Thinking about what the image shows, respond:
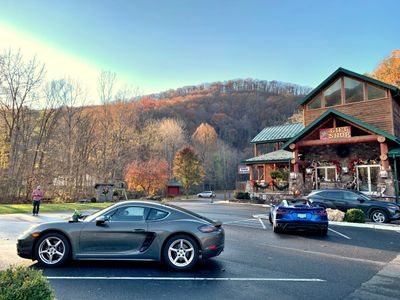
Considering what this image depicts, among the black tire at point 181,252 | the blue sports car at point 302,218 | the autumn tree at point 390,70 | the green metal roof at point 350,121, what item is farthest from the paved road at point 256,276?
the autumn tree at point 390,70

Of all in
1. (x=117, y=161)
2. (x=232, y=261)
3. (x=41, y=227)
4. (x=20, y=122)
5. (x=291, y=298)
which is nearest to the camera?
(x=291, y=298)

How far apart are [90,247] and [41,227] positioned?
3.66 ft

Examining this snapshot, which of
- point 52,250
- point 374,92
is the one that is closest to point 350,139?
point 374,92

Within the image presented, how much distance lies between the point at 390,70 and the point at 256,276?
1793 inches

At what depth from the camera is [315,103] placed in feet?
80.5

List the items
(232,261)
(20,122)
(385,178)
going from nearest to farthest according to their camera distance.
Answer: (232,261) < (385,178) < (20,122)

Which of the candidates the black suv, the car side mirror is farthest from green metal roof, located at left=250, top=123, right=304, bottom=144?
the car side mirror

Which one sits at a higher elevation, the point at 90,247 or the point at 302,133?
the point at 302,133

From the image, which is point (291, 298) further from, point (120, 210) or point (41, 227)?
point (41, 227)

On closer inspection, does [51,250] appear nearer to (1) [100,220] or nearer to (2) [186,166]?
Result: (1) [100,220]

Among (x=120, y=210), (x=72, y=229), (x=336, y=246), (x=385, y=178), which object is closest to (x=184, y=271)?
(x=120, y=210)

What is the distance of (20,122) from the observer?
32312 millimetres

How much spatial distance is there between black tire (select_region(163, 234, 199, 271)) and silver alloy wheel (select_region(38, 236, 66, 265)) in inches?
83.3

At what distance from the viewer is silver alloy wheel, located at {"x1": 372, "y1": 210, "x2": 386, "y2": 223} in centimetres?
1345
